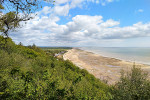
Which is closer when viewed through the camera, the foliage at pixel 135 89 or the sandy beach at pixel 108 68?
the foliage at pixel 135 89

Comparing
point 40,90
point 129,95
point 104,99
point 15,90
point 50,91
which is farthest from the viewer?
point 129,95

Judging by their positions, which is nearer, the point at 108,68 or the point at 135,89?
the point at 135,89

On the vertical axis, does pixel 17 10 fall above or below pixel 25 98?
above

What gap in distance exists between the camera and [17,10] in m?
6.41

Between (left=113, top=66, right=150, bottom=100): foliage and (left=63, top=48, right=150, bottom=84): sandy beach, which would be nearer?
(left=113, top=66, right=150, bottom=100): foliage

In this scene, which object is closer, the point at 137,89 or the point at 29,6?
the point at 29,6

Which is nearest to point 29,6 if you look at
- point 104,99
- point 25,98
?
point 25,98

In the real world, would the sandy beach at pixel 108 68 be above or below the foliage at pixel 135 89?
below

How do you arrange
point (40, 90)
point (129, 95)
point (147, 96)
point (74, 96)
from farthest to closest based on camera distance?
point (147, 96) → point (129, 95) → point (74, 96) → point (40, 90)

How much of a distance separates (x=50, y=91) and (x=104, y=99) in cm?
373

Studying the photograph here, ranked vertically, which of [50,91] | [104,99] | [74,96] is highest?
[50,91]

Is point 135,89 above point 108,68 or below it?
above

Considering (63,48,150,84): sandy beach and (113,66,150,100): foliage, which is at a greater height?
(113,66,150,100): foliage

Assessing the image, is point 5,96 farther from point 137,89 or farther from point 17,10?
point 137,89
